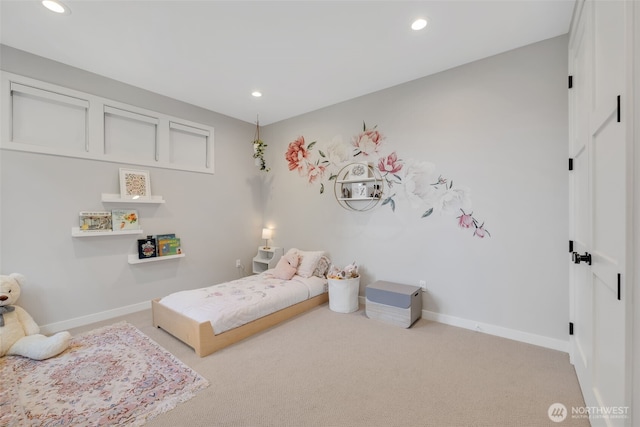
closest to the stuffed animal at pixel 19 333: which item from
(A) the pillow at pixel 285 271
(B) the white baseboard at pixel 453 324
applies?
(B) the white baseboard at pixel 453 324

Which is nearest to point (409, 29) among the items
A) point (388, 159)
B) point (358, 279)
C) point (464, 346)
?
point (388, 159)

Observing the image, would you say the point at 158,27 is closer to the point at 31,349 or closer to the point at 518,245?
the point at 31,349

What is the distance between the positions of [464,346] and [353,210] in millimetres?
1984

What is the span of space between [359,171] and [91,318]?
366 cm

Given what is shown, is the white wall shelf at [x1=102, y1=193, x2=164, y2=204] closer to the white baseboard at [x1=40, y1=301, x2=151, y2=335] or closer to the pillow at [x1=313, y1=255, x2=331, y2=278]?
the white baseboard at [x1=40, y1=301, x2=151, y2=335]

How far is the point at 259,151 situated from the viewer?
4.36 metres

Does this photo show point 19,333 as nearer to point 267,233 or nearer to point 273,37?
point 267,233

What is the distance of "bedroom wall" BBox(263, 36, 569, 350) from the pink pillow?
2.88 feet

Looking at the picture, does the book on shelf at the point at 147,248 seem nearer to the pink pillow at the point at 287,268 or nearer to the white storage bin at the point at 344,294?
the pink pillow at the point at 287,268

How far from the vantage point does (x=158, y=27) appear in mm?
2250

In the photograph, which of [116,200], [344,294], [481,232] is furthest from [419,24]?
[116,200]

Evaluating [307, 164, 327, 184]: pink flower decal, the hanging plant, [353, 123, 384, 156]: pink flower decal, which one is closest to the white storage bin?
[307, 164, 327, 184]: pink flower decal

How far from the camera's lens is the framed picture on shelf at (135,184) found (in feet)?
10.4

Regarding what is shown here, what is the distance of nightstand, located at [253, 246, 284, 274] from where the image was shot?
14.5 ft
